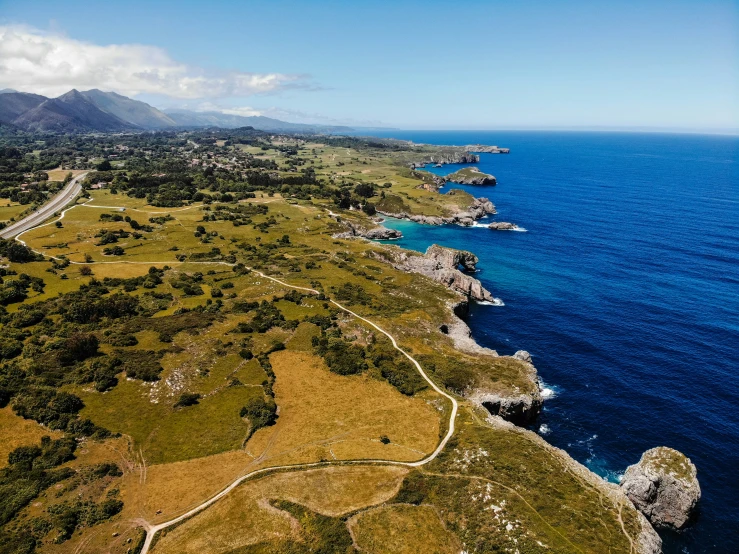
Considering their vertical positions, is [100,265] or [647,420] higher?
[100,265]

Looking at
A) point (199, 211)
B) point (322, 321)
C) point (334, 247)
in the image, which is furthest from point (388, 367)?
point (199, 211)

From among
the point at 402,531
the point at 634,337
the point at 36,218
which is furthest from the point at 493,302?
the point at 36,218

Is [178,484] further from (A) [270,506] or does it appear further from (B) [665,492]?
(B) [665,492]

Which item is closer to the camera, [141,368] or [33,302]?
[141,368]

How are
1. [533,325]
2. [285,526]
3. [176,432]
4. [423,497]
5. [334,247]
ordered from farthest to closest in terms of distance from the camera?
[334,247]
[533,325]
[176,432]
[423,497]
[285,526]

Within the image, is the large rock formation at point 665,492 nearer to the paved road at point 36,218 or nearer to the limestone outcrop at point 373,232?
the limestone outcrop at point 373,232

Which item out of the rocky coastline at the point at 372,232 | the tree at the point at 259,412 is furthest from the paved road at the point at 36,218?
the tree at the point at 259,412

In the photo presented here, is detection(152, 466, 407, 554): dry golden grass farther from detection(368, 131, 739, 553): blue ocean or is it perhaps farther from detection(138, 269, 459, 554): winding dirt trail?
detection(368, 131, 739, 553): blue ocean

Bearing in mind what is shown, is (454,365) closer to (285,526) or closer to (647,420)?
(647,420)
